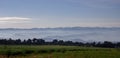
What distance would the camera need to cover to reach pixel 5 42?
190 feet

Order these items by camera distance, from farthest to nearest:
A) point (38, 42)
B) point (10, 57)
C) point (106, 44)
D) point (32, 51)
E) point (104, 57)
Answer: point (38, 42)
point (106, 44)
point (32, 51)
point (10, 57)
point (104, 57)

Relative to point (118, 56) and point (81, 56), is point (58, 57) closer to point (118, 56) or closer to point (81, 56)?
point (81, 56)

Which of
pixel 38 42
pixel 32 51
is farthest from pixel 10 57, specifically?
pixel 38 42

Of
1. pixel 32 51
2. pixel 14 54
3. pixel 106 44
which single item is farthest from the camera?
pixel 106 44

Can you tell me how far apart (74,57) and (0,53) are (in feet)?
38.3

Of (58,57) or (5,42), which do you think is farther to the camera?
(5,42)

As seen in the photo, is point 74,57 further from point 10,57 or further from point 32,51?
point 32,51

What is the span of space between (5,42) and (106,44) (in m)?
20.2

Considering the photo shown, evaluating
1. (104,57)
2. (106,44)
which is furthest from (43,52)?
(106,44)

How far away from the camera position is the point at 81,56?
29422 mm

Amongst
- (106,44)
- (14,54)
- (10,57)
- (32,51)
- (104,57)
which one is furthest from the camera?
(106,44)

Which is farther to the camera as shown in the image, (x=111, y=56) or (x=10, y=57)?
(x=10, y=57)

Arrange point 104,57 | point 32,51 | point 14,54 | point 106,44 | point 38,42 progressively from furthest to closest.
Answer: point 38,42
point 106,44
point 32,51
point 14,54
point 104,57

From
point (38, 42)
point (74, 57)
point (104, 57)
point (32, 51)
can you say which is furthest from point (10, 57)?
point (38, 42)
